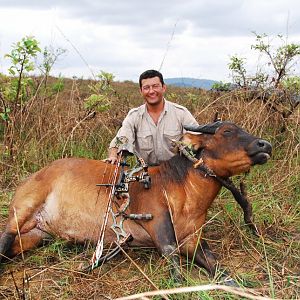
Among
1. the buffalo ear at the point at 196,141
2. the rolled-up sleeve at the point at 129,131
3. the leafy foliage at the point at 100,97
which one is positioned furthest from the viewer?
the leafy foliage at the point at 100,97

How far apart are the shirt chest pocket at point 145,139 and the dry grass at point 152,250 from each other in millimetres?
1003

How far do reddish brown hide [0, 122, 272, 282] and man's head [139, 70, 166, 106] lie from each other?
110 cm

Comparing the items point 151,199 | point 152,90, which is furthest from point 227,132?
point 152,90

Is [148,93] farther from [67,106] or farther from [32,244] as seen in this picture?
[67,106]

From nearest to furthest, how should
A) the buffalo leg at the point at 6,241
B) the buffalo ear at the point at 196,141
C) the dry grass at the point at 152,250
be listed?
the dry grass at the point at 152,250
the buffalo leg at the point at 6,241
the buffalo ear at the point at 196,141

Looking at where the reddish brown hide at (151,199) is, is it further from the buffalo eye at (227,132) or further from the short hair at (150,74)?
the short hair at (150,74)

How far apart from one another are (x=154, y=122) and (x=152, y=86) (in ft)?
1.37

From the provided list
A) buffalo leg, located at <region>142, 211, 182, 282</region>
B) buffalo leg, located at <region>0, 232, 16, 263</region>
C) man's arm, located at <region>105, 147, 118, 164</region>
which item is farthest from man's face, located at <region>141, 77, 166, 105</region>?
buffalo leg, located at <region>0, 232, 16, 263</region>

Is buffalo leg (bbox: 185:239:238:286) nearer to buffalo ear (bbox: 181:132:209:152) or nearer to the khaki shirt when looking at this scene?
buffalo ear (bbox: 181:132:209:152)

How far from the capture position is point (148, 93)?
209 inches

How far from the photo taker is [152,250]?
4.34m

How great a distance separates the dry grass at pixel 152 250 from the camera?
3623 millimetres

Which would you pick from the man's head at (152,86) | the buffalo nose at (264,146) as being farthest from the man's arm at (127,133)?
the buffalo nose at (264,146)

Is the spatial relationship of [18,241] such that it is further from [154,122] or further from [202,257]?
[154,122]
